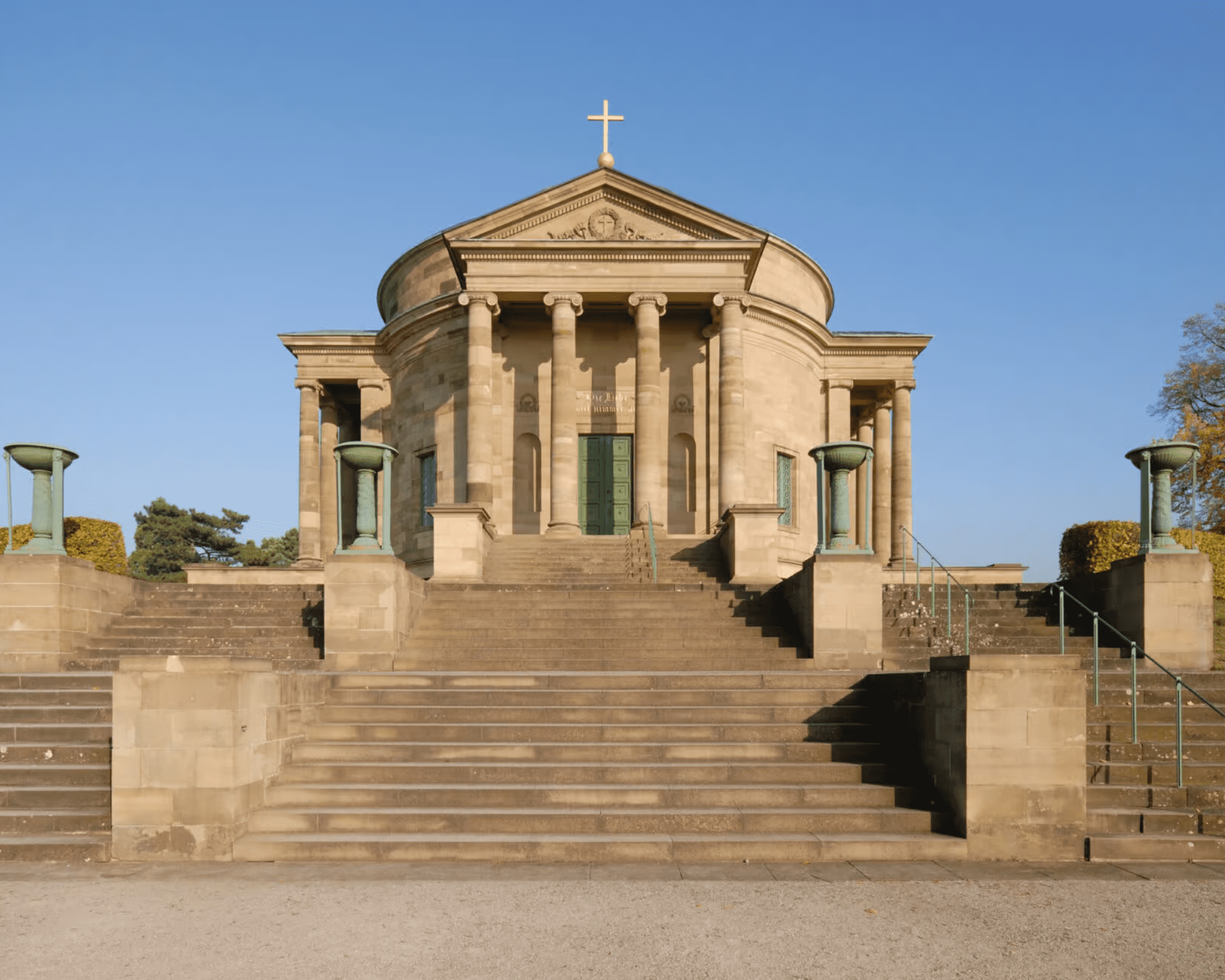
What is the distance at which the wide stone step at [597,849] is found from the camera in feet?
25.8

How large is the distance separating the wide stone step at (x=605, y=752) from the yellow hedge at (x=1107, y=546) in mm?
11506

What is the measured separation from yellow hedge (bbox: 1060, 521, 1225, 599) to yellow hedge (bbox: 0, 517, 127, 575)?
73.6ft

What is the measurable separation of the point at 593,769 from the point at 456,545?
10.5 metres

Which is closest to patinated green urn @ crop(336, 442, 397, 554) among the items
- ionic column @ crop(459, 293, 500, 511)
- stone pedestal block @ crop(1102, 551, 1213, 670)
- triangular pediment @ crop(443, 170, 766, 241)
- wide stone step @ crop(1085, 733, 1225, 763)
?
ionic column @ crop(459, 293, 500, 511)

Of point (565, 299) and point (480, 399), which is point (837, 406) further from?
point (480, 399)

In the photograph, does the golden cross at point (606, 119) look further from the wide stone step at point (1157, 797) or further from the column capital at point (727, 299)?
the wide stone step at point (1157, 797)

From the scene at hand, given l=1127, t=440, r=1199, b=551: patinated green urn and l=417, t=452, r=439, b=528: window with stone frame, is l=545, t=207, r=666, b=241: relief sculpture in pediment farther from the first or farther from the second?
l=1127, t=440, r=1199, b=551: patinated green urn

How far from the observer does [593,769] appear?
9125 millimetres

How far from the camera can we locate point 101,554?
2081 centimetres

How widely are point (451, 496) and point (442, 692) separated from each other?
56.3 ft

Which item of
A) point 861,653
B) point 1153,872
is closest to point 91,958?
point 1153,872

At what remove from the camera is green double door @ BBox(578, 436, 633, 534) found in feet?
86.0

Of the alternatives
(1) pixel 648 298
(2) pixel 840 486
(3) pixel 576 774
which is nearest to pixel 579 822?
(3) pixel 576 774

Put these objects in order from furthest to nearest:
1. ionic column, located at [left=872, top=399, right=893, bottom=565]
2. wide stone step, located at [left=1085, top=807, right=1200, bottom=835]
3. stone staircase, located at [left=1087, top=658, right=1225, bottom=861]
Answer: ionic column, located at [left=872, top=399, right=893, bottom=565], wide stone step, located at [left=1085, top=807, right=1200, bottom=835], stone staircase, located at [left=1087, top=658, right=1225, bottom=861]
